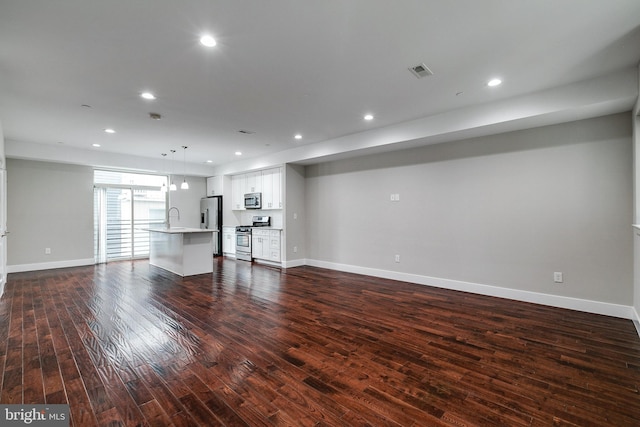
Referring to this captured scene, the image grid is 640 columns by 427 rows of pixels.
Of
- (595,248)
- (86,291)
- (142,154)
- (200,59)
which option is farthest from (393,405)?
(142,154)

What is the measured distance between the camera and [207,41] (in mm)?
2422

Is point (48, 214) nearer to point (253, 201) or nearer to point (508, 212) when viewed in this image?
point (253, 201)

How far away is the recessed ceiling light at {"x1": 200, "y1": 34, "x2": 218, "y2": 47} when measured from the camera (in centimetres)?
237

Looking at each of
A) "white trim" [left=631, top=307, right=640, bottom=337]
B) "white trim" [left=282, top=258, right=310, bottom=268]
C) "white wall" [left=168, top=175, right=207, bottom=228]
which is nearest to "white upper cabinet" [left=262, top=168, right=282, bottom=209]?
"white trim" [left=282, top=258, right=310, bottom=268]

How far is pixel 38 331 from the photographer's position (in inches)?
119

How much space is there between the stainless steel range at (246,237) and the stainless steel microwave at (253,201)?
1.12ft

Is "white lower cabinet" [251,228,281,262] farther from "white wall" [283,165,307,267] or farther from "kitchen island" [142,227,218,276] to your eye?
"kitchen island" [142,227,218,276]

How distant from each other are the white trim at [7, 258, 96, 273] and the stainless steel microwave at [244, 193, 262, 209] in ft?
12.9

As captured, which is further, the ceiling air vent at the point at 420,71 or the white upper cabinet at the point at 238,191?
the white upper cabinet at the point at 238,191

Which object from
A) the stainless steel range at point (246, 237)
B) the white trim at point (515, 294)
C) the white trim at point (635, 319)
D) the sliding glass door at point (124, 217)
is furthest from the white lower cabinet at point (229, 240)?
the white trim at point (635, 319)

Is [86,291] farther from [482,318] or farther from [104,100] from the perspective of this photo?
[482,318]

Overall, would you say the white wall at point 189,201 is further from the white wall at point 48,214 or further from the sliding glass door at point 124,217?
the white wall at point 48,214

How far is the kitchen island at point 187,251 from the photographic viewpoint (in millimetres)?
5633

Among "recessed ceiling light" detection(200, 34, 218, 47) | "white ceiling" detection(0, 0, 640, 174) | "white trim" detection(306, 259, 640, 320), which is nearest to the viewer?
"white ceiling" detection(0, 0, 640, 174)
